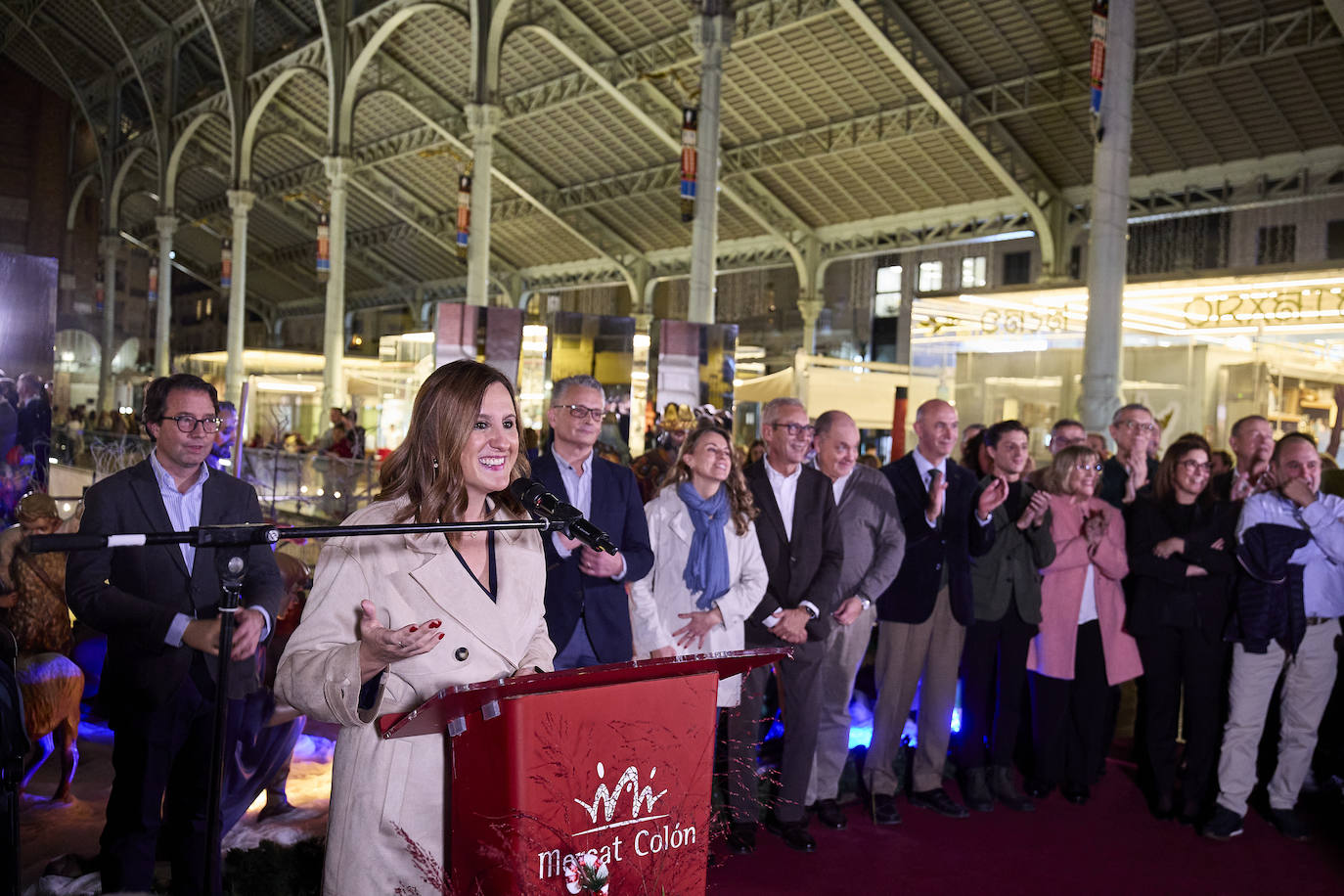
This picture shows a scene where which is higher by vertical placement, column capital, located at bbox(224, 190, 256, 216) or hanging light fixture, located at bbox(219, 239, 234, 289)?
column capital, located at bbox(224, 190, 256, 216)

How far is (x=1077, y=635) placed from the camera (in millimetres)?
5062

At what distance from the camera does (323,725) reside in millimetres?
4941

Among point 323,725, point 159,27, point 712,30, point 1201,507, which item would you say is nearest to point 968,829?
point 1201,507

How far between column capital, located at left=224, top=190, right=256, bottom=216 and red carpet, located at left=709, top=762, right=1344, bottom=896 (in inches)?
929

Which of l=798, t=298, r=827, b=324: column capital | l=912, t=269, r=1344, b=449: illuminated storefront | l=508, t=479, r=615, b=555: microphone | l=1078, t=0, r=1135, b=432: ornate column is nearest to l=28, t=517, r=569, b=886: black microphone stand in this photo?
l=508, t=479, r=615, b=555: microphone

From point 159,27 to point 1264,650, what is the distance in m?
28.6

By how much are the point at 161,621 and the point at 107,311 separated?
33.0 metres

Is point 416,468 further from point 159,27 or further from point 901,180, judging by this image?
point 159,27

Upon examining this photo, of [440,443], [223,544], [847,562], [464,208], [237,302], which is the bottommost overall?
[847,562]

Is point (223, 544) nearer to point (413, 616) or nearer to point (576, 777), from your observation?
point (413, 616)

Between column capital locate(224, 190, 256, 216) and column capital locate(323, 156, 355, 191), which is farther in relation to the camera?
column capital locate(224, 190, 256, 216)

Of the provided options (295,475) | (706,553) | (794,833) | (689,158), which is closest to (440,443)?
(706,553)

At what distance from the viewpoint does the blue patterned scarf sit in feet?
13.6

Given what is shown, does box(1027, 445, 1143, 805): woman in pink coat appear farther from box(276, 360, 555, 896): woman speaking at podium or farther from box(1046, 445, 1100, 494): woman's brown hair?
box(276, 360, 555, 896): woman speaking at podium
